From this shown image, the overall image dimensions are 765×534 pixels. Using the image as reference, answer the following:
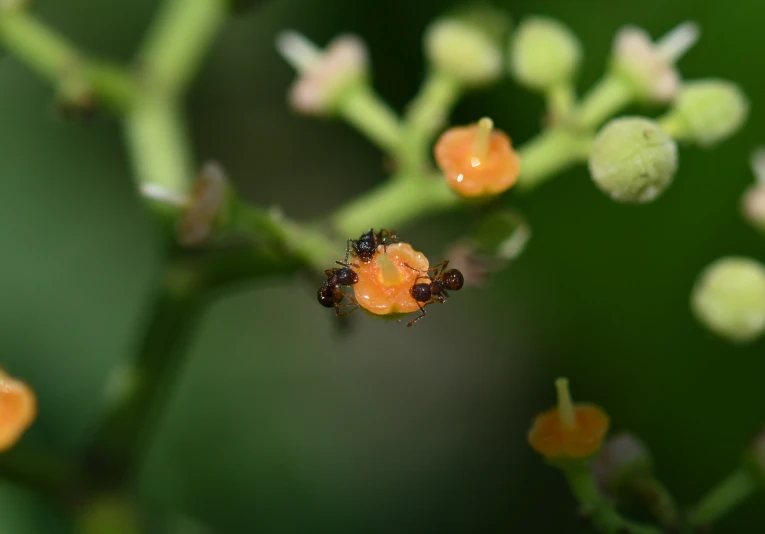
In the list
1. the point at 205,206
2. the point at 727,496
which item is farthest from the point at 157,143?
the point at 727,496

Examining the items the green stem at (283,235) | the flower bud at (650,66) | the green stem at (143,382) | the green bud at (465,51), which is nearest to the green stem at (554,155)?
the flower bud at (650,66)

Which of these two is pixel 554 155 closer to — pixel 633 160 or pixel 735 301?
pixel 633 160

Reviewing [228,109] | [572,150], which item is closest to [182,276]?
[572,150]

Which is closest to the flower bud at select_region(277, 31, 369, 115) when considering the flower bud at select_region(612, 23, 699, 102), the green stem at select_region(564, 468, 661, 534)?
the flower bud at select_region(612, 23, 699, 102)

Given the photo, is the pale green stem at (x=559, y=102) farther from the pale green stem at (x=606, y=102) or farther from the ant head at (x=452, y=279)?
the ant head at (x=452, y=279)

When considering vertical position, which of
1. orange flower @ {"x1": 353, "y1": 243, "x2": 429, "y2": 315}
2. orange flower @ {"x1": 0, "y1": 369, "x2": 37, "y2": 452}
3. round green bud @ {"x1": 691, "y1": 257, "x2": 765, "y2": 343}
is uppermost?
round green bud @ {"x1": 691, "y1": 257, "x2": 765, "y2": 343}

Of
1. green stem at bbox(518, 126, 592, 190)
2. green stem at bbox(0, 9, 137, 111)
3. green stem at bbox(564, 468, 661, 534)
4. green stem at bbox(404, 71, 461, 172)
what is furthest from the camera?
green stem at bbox(0, 9, 137, 111)

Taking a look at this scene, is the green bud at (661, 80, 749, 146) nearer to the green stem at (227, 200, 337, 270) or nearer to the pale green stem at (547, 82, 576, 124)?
the pale green stem at (547, 82, 576, 124)
